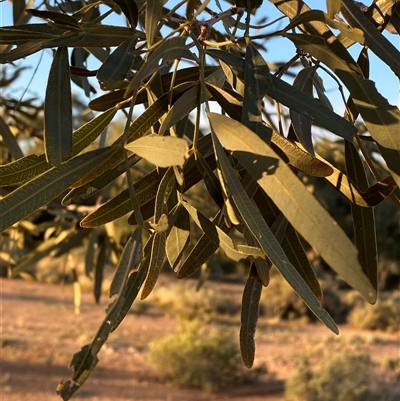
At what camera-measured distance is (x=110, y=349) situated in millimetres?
7953

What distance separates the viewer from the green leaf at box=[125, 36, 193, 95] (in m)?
0.57

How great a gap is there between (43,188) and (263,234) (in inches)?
8.0

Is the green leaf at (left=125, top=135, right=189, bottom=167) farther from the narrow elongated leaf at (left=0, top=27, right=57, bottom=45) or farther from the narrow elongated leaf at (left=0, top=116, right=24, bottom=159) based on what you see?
the narrow elongated leaf at (left=0, top=116, right=24, bottom=159)

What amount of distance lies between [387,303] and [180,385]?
5.97 meters

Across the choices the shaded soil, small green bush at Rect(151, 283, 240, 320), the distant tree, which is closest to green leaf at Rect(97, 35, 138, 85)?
the distant tree

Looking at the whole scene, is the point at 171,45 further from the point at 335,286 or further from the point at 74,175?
the point at 335,286

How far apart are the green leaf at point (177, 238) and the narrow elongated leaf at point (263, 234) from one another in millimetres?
168

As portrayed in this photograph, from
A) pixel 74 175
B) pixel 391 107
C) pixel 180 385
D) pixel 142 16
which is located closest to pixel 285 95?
pixel 391 107

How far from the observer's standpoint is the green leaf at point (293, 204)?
45 centimetres

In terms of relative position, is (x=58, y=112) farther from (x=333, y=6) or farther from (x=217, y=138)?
(x=333, y=6)

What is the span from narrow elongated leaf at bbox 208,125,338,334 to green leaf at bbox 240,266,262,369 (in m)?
0.17

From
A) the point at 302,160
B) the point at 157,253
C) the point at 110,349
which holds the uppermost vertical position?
the point at 302,160

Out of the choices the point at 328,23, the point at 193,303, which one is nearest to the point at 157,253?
the point at 328,23

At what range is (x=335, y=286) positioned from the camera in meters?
14.0
